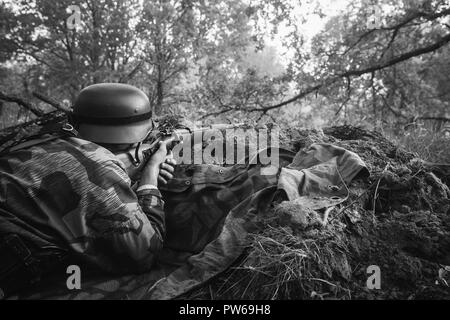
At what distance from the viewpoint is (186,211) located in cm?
236

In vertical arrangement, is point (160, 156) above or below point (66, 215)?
above

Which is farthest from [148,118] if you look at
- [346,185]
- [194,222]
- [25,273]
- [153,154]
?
[346,185]

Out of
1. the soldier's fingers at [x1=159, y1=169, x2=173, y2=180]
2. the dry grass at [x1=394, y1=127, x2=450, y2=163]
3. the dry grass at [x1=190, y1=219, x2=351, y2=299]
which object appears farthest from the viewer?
the dry grass at [x1=394, y1=127, x2=450, y2=163]

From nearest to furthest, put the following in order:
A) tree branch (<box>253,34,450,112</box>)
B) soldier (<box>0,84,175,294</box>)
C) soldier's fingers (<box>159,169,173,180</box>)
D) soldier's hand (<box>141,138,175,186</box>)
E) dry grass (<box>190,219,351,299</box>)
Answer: dry grass (<box>190,219,351,299</box>) < soldier (<box>0,84,175,294</box>) < soldier's hand (<box>141,138,175,186</box>) < soldier's fingers (<box>159,169,173,180</box>) < tree branch (<box>253,34,450,112</box>)

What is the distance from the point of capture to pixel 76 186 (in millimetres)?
1829

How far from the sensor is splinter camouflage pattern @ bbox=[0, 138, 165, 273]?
70.7 inches

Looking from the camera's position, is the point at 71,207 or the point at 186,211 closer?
the point at 71,207

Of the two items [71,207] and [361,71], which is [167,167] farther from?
[361,71]

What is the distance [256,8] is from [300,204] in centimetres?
653

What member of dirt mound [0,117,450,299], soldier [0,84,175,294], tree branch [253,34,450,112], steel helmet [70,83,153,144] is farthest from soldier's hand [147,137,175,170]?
tree branch [253,34,450,112]

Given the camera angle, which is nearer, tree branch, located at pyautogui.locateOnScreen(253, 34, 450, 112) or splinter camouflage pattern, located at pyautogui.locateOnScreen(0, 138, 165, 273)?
splinter camouflage pattern, located at pyautogui.locateOnScreen(0, 138, 165, 273)

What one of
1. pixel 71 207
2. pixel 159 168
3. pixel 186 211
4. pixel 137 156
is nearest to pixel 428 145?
pixel 186 211

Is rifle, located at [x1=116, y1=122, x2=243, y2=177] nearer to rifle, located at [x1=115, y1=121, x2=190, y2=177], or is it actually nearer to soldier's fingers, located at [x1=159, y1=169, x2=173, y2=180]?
rifle, located at [x1=115, y1=121, x2=190, y2=177]

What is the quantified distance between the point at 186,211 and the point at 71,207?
2.48ft
